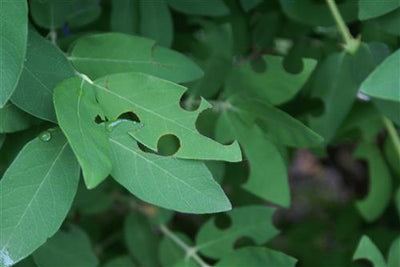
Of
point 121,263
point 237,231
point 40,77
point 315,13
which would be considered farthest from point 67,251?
point 315,13

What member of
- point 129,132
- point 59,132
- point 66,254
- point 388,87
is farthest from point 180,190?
point 66,254

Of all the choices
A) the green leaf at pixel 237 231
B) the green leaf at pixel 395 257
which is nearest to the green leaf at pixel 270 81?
the green leaf at pixel 237 231

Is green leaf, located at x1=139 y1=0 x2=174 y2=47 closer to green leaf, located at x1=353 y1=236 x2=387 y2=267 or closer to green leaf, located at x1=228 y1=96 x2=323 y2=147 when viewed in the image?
green leaf, located at x1=228 y1=96 x2=323 y2=147

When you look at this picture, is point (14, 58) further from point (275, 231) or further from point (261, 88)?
point (275, 231)

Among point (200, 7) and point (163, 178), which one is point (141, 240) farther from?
point (163, 178)

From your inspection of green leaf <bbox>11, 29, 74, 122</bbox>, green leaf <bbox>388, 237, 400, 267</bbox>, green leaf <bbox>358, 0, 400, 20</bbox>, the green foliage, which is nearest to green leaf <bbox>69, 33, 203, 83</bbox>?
the green foliage
